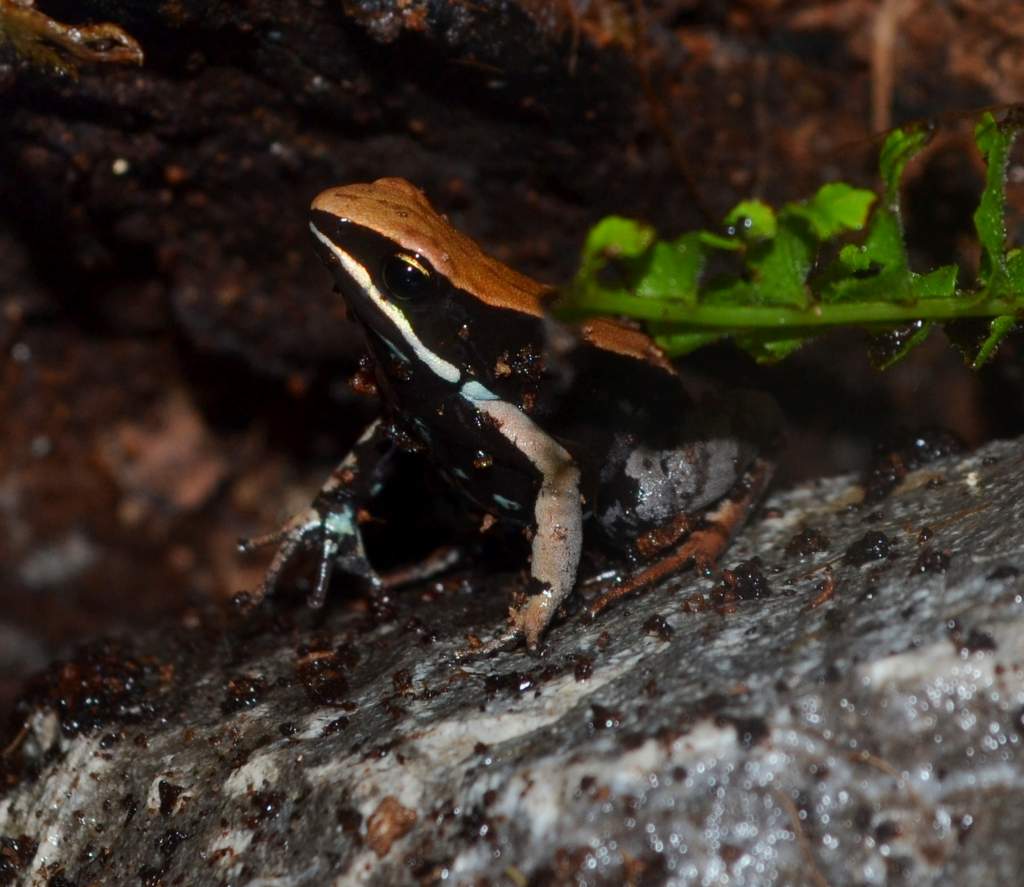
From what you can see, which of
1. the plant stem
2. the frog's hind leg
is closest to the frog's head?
the plant stem

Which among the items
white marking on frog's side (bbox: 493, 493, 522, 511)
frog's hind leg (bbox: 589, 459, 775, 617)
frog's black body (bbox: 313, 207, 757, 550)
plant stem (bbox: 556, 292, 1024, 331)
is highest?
plant stem (bbox: 556, 292, 1024, 331)

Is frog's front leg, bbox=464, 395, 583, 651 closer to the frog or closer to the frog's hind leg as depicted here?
the frog

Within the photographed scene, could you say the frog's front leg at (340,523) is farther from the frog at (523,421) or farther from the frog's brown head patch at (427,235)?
the frog's brown head patch at (427,235)

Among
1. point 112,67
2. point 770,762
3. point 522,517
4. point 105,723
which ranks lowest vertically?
point 105,723

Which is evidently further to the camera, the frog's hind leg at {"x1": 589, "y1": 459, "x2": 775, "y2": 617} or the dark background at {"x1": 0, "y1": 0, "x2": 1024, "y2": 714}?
the dark background at {"x1": 0, "y1": 0, "x2": 1024, "y2": 714}

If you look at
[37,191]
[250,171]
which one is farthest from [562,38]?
[37,191]

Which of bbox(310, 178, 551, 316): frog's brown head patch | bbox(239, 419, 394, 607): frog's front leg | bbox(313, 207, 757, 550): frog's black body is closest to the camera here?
bbox(310, 178, 551, 316): frog's brown head patch

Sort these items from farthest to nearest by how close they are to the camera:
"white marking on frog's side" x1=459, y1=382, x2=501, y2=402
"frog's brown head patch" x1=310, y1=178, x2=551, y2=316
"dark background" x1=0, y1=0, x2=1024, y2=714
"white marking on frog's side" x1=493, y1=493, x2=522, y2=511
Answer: "dark background" x1=0, y1=0, x2=1024, y2=714, "white marking on frog's side" x1=493, y1=493, x2=522, y2=511, "white marking on frog's side" x1=459, y1=382, x2=501, y2=402, "frog's brown head patch" x1=310, y1=178, x2=551, y2=316

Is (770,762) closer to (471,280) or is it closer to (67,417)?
(471,280)
